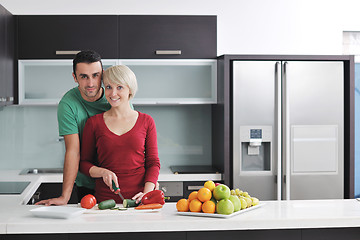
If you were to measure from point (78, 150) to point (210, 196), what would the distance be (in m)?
0.86

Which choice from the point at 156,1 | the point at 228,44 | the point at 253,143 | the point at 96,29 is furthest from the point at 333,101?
the point at 96,29

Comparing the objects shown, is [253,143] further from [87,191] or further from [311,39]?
[87,191]

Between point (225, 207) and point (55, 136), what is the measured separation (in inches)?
108

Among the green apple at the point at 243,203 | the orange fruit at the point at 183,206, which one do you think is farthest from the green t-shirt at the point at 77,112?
the green apple at the point at 243,203

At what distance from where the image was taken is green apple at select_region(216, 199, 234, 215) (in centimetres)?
216

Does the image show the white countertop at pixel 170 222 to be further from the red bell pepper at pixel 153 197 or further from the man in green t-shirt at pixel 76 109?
the man in green t-shirt at pixel 76 109

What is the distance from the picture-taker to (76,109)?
2682 millimetres

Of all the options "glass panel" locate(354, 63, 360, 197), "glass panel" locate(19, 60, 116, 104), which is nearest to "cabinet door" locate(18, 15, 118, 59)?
"glass panel" locate(19, 60, 116, 104)

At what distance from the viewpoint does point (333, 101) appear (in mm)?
4035

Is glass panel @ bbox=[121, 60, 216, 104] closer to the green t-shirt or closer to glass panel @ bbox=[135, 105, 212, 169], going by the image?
glass panel @ bbox=[135, 105, 212, 169]

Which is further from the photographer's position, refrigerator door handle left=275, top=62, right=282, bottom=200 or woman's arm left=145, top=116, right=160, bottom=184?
refrigerator door handle left=275, top=62, right=282, bottom=200

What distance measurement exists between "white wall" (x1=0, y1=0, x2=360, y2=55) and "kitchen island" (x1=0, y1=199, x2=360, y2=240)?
8.02 feet

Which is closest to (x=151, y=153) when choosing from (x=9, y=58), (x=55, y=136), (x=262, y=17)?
(x=9, y=58)

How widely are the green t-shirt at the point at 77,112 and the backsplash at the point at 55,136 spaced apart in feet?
5.80
